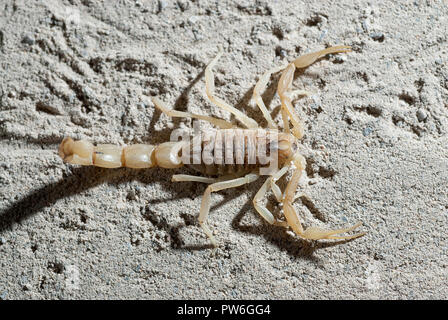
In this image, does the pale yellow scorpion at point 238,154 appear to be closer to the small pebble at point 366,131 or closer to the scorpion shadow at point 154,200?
the scorpion shadow at point 154,200

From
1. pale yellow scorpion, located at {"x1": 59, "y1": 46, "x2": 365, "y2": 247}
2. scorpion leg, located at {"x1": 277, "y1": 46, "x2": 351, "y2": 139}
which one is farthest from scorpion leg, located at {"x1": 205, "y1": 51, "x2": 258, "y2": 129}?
scorpion leg, located at {"x1": 277, "y1": 46, "x2": 351, "y2": 139}

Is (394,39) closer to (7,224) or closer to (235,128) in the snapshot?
(235,128)

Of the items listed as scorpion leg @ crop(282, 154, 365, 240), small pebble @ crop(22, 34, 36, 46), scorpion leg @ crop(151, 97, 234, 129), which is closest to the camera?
scorpion leg @ crop(282, 154, 365, 240)

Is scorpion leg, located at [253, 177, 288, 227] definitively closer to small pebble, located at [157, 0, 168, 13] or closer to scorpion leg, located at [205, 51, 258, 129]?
scorpion leg, located at [205, 51, 258, 129]

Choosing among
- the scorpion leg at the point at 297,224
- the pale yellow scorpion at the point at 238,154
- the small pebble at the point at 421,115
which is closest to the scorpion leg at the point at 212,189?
the pale yellow scorpion at the point at 238,154

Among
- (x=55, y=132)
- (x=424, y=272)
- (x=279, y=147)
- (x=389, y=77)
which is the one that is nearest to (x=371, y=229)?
(x=424, y=272)

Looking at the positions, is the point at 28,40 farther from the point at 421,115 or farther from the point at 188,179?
the point at 421,115

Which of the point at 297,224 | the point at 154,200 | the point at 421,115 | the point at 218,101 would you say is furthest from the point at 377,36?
the point at 154,200
